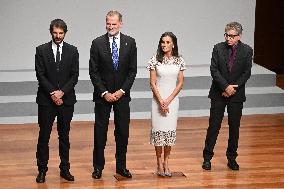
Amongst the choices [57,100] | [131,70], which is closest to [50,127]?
[57,100]

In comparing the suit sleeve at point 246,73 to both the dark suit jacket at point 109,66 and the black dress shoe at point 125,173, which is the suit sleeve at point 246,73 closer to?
the dark suit jacket at point 109,66

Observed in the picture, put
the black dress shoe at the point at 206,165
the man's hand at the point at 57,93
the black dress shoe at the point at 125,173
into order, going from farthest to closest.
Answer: the black dress shoe at the point at 206,165, the black dress shoe at the point at 125,173, the man's hand at the point at 57,93

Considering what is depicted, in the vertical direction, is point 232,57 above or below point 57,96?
above

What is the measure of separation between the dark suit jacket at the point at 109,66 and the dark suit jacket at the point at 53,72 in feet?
0.63

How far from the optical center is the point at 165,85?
22.3 ft

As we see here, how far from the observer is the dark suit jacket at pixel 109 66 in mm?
6695

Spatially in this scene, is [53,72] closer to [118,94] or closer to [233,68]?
[118,94]

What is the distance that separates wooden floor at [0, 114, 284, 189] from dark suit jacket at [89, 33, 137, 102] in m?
0.87

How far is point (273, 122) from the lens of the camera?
30.6 feet

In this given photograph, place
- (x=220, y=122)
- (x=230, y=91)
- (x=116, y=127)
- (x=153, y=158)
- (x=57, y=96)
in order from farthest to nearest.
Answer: (x=153, y=158), (x=220, y=122), (x=230, y=91), (x=116, y=127), (x=57, y=96)

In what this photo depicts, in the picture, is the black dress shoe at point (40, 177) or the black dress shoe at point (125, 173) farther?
the black dress shoe at point (125, 173)

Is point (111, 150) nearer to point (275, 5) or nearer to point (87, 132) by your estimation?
point (87, 132)

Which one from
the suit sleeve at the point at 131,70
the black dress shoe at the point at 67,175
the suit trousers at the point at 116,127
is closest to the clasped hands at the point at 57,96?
the suit trousers at the point at 116,127

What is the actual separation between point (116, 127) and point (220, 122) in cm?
111
